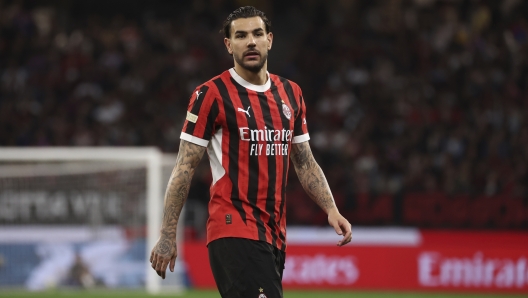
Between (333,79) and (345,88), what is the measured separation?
1.25 feet

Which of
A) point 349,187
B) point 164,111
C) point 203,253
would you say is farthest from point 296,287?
point 164,111

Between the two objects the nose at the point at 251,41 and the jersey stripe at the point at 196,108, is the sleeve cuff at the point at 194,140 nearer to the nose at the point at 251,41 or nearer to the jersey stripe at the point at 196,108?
the jersey stripe at the point at 196,108

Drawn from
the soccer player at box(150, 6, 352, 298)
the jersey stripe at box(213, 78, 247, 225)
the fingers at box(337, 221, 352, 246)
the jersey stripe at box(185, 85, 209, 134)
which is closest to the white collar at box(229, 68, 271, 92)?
the soccer player at box(150, 6, 352, 298)

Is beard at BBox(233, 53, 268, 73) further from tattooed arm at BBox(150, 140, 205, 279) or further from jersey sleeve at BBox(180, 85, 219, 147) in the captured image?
tattooed arm at BBox(150, 140, 205, 279)

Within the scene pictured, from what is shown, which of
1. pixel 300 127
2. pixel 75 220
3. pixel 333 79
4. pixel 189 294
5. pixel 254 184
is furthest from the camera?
pixel 333 79

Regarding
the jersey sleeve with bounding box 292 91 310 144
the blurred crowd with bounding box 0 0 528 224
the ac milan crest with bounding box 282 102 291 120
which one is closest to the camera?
the ac milan crest with bounding box 282 102 291 120

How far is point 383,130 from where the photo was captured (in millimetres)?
16781

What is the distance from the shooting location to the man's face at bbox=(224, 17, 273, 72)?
439cm

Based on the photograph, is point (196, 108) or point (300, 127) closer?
point (196, 108)

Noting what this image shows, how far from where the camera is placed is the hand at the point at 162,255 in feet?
13.9

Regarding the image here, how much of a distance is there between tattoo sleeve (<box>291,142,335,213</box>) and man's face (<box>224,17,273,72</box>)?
1.86 ft

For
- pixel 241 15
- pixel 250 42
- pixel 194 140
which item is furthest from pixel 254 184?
pixel 241 15

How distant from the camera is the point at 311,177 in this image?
15.6 ft

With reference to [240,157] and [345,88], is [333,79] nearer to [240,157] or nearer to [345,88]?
[345,88]
